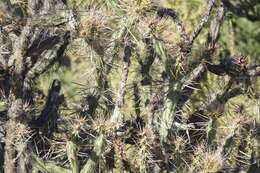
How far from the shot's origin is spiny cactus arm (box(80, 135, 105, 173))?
271cm

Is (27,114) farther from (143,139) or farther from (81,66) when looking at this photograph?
(81,66)

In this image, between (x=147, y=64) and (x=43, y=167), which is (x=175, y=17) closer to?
(x=147, y=64)

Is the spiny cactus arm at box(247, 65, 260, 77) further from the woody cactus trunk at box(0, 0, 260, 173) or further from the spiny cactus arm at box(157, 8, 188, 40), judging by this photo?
the spiny cactus arm at box(157, 8, 188, 40)

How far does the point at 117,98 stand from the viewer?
9.74 ft

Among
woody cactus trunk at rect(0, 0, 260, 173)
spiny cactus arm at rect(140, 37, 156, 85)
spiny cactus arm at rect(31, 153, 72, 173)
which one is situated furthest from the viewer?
spiny cactus arm at rect(140, 37, 156, 85)

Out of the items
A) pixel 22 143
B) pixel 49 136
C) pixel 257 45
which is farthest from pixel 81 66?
pixel 22 143

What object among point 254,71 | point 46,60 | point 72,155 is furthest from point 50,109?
point 254,71

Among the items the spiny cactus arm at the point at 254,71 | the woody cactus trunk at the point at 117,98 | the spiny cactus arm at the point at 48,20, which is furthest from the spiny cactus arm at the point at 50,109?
the spiny cactus arm at the point at 254,71

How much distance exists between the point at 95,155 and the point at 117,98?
1.18 ft

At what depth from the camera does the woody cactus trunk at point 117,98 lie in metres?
2.71

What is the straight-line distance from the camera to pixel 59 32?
9.69 feet

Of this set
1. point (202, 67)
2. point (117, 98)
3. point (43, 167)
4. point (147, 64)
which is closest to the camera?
point (43, 167)

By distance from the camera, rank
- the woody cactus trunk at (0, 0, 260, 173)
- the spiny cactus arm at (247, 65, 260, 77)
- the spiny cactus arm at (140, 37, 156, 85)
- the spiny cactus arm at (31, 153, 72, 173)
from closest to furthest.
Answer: the woody cactus trunk at (0, 0, 260, 173), the spiny cactus arm at (31, 153, 72, 173), the spiny cactus arm at (247, 65, 260, 77), the spiny cactus arm at (140, 37, 156, 85)

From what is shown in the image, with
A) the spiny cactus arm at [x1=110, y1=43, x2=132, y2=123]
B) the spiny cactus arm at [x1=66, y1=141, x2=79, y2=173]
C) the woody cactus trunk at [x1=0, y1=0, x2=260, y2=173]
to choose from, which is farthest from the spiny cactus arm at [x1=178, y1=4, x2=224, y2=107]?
the spiny cactus arm at [x1=66, y1=141, x2=79, y2=173]
